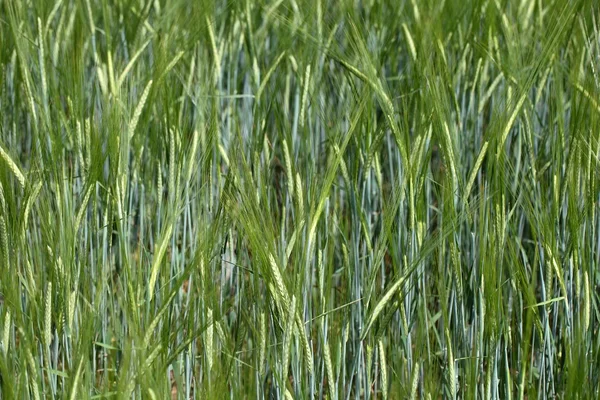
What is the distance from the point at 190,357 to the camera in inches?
54.1

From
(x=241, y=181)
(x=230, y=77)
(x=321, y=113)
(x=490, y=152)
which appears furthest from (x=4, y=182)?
(x=230, y=77)

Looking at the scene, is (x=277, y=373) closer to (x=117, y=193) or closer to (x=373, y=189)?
(x=117, y=193)

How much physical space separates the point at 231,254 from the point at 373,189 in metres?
0.42

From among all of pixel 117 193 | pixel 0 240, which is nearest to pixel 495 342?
pixel 117 193

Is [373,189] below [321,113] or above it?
below

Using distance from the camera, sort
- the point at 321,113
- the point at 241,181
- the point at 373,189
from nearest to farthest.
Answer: the point at 241,181 → the point at 321,113 → the point at 373,189

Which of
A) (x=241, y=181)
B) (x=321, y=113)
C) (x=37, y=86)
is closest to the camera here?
(x=241, y=181)

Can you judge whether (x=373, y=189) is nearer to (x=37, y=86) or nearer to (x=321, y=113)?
(x=321, y=113)

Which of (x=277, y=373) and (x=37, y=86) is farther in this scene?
(x=37, y=86)

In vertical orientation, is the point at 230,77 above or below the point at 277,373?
above

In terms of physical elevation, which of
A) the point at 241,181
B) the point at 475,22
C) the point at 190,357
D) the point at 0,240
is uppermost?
the point at 475,22

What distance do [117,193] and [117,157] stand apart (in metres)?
0.05

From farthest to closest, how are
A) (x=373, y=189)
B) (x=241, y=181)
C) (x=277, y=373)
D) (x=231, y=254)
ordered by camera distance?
(x=373, y=189), (x=231, y=254), (x=277, y=373), (x=241, y=181)

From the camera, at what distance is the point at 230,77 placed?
6.55 ft
